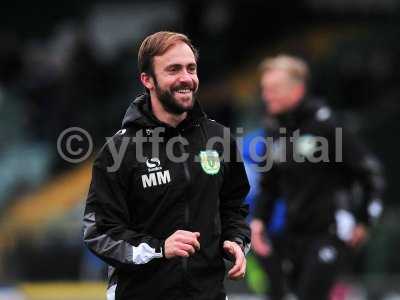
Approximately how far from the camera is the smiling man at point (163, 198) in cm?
567

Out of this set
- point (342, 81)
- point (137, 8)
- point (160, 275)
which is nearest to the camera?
point (160, 275)

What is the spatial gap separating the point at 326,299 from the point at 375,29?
463 inches

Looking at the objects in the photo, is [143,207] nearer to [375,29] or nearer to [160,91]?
[160,91]

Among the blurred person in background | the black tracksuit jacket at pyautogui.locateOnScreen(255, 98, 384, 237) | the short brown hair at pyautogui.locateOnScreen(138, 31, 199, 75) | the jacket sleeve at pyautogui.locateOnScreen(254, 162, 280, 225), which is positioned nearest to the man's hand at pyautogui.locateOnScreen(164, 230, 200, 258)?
the short brown hair at pyautogui.locateOnScreen(138, 31, 199, 75)

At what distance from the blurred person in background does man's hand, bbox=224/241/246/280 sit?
314 cm

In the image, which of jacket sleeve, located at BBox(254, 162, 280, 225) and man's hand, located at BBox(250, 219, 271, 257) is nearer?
man's hand, located at BBox(250, 219, 271, 257)

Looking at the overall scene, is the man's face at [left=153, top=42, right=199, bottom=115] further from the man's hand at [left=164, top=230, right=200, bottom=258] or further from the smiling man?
the man's hand at [left=164, top=230, right=200, bottom=258]

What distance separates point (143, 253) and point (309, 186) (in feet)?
11.6

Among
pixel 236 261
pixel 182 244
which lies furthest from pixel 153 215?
pixel 236 261

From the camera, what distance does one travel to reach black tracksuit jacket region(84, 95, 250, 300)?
18.6 feet

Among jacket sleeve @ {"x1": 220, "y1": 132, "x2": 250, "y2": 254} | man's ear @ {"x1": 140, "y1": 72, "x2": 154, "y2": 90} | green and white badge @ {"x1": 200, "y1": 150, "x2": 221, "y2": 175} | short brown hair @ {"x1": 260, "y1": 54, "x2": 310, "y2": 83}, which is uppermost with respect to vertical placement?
short brown hair @ {"x1": 260, "y1": 54, "x2": 310, "y2": 83}

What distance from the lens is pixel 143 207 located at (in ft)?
18.8

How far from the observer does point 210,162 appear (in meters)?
5.83

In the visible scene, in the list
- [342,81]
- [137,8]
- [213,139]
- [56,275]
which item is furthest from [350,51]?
[213,139]
